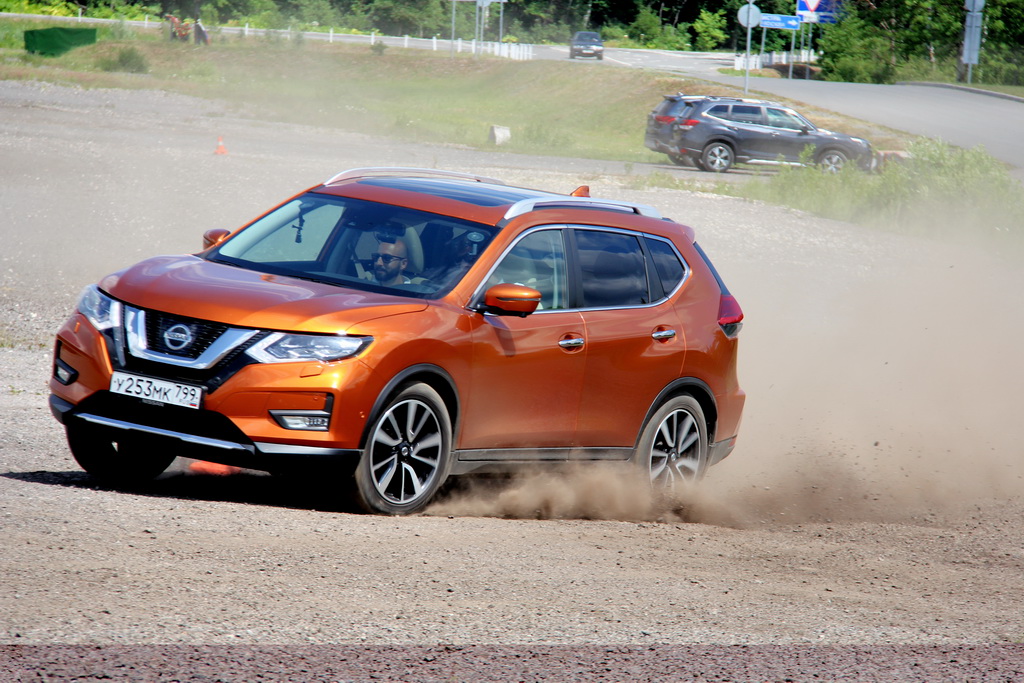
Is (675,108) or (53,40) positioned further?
(53,40)

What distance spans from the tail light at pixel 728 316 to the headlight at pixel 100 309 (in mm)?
3885

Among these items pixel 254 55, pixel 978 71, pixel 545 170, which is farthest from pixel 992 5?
pixel 545 170

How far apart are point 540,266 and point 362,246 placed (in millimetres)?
1010

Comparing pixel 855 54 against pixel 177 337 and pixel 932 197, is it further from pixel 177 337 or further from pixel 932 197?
pixel 177 337

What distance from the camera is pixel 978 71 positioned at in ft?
199

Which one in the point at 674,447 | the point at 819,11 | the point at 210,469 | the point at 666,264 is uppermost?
the point at 819,11

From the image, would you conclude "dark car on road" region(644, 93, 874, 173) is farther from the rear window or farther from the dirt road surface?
the dirt road surface

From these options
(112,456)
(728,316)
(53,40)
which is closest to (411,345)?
(112,456)

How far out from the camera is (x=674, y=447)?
806cm

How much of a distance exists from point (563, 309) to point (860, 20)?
71.7 metres

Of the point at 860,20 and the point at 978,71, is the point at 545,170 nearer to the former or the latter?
the point at 978,71

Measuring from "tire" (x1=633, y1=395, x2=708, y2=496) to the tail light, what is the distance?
1.82ft

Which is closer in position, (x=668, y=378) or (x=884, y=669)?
(x=884, y=669)

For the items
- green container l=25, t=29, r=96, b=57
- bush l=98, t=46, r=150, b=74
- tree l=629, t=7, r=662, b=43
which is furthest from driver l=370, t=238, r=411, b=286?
tree l=629, t=7, r=662, b=43
